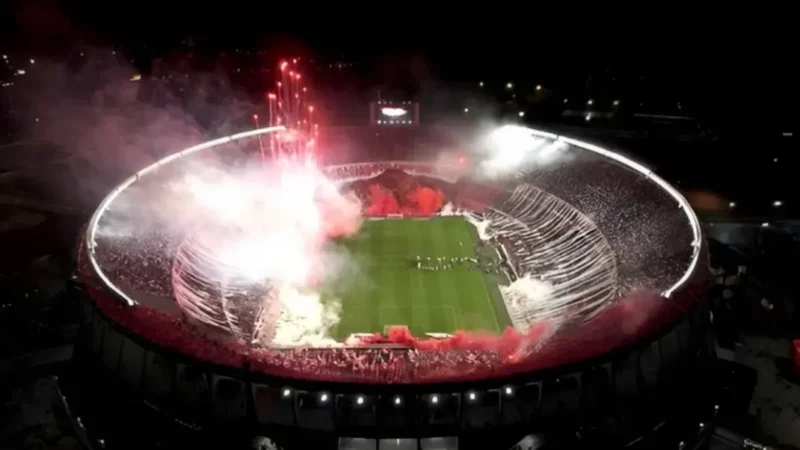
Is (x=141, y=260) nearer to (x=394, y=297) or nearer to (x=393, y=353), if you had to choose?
(x=394, y=297)

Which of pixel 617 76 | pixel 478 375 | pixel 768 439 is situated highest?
pixel 617 76

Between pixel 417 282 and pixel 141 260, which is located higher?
pixel 141 260

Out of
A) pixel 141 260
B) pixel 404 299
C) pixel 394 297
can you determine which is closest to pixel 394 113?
pixel 394 297

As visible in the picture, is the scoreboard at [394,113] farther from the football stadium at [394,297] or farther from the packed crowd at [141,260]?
the packed crowd at [141,260]

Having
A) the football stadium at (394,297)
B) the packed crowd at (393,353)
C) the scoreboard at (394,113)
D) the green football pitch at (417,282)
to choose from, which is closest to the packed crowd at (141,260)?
the football stadium at (394,297)

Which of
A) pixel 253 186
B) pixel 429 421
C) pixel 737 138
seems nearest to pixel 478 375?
pixel 429 421

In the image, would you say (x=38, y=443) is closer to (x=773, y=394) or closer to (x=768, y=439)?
(x=768, y=439)

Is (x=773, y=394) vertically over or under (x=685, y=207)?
under
